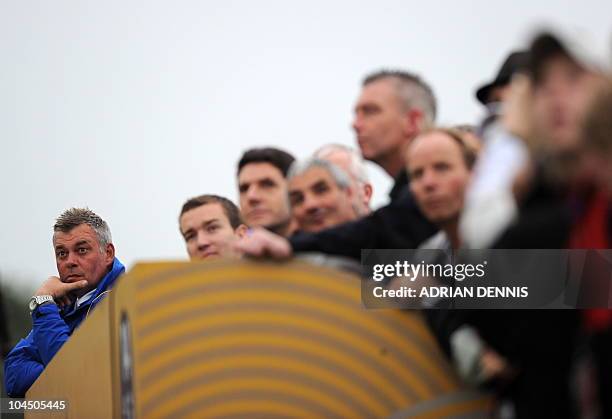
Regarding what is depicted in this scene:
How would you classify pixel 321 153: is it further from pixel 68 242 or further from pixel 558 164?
pixel 558 164

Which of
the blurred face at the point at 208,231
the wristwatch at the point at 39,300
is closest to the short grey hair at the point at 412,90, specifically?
the blurred face at the point at 208,231

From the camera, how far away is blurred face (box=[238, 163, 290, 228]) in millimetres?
5641

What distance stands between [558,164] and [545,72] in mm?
248

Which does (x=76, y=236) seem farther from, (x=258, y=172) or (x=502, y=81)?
(x=502, y=81)

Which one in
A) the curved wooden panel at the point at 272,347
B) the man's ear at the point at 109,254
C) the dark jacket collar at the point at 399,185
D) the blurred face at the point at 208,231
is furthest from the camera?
the man's ear at the point at 109,254

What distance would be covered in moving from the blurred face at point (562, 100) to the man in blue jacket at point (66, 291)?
4464 millimetres

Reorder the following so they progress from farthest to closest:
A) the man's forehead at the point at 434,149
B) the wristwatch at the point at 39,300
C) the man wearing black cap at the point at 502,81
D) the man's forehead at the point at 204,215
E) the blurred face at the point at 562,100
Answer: the wristwatch at the point at 39,300
the man's forehead at the point at 204,215
the man wearing black cap at the point at 502,81
the man's forehead at the point at 434,149
the blurred face at the point at 562,100

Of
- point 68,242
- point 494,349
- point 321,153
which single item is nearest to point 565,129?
point 494,349

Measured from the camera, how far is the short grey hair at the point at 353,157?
5.90 metres

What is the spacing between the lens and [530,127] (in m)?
3.34

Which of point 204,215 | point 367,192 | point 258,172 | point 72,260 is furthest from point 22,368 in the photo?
point 367,192

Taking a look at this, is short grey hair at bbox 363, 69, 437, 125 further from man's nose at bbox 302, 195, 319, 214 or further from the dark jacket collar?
man's nose at bbox 302, 195, 319, 214

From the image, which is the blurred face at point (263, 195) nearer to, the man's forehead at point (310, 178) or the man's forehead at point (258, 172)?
the man's forehead at point (258, 172)

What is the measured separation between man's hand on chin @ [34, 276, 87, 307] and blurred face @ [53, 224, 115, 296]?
68mm
